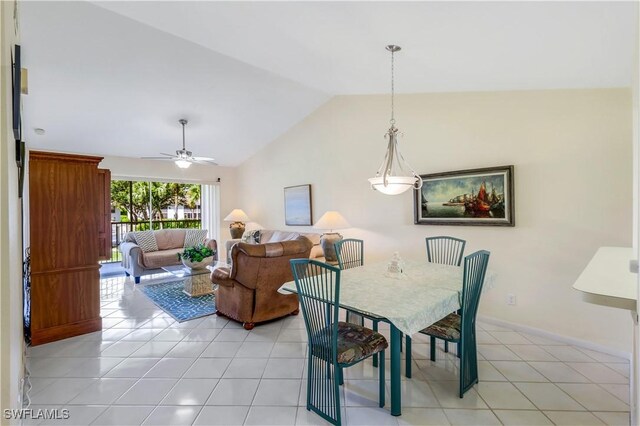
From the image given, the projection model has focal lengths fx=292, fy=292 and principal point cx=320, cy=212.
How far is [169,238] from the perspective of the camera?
623 cm

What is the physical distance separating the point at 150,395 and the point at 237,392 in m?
0.62

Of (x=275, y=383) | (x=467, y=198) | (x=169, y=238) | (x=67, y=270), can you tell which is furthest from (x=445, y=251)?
(x=169, y=238)

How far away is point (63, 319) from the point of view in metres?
3.03

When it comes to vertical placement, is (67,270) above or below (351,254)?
below

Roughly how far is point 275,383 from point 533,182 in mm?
3085

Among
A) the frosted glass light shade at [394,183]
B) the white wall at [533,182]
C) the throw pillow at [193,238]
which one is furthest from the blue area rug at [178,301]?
the frosted glass light shade at [394,183]

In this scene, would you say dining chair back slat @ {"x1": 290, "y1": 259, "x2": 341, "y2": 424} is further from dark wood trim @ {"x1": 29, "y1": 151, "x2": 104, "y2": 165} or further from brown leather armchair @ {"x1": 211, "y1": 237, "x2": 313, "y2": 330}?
dark wood trim @ {"x1": 29, "y1": 151, "x2": 104, "y2": 165}

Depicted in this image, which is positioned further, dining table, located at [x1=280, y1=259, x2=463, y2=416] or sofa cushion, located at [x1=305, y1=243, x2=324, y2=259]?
sofa cushion, located at [x1=305, y1=243, x2=324, y2=259]

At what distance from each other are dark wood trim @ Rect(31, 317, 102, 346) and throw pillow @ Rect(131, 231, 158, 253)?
2.70 m

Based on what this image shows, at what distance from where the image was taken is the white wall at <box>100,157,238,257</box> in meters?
6.12

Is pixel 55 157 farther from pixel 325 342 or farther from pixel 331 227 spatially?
pixel 331 227

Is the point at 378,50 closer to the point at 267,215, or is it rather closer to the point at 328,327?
the point at 328,327

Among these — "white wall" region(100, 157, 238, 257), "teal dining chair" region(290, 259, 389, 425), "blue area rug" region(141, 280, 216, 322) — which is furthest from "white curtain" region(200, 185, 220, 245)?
"teal dining chair" region(290, 259, 389, 425)

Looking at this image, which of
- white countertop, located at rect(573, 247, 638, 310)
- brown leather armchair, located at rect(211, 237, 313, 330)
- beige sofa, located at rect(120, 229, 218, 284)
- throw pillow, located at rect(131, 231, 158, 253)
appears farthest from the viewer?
throw pillow, located at rect(131, 231, 158, 253)
